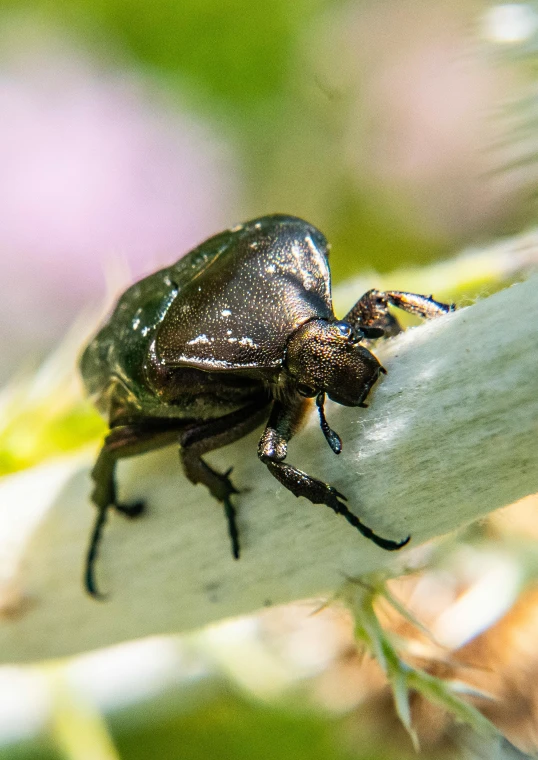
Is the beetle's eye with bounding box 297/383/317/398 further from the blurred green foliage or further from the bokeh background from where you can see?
the blurred green foliage

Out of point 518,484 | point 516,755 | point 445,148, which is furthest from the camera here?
point 445,148

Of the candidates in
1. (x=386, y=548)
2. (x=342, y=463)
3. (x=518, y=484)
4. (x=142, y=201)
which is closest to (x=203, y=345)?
(x=342, y=463)

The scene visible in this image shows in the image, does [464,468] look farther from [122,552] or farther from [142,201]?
[142,201]

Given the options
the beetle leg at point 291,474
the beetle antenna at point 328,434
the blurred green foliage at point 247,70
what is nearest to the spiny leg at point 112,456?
the beetle leg at point 291,474

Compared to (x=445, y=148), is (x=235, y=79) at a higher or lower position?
higher

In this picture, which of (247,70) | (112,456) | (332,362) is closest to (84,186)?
(247,70)

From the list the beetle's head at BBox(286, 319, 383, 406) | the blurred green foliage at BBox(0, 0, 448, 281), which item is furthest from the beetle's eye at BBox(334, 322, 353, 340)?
the blurred green foliage at BBox(0, 0, 448, 281)

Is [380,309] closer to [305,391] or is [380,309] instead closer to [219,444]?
[305,391]

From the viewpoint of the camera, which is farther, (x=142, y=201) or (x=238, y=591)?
(x=142, y=201)
